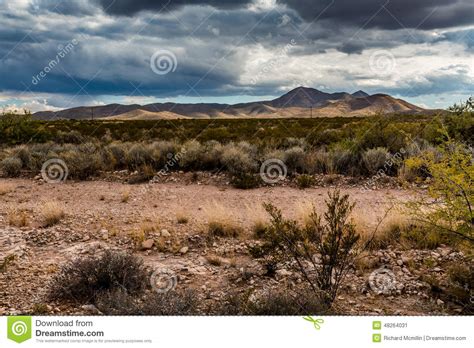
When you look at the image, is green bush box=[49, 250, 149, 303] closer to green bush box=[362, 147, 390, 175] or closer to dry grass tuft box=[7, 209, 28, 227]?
dry grass tuft box=[7, 209, 28, 227]

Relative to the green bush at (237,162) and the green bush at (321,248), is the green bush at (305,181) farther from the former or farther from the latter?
the green bush at (321,248)

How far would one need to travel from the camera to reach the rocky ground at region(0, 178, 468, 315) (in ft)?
15.8

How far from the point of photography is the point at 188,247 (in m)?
6.47

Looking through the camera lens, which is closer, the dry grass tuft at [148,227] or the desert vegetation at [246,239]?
the desert vegetation at [246,239]

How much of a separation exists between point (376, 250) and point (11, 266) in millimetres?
5095

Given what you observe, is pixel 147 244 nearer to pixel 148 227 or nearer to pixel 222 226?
pixel 148 227

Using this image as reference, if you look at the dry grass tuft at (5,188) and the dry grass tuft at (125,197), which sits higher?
the dry grass tuft at (5,188)

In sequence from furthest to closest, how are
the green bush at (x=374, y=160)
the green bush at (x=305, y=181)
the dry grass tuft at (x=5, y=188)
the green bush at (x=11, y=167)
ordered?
the green bush at (x=11, y=167) → the green bush at (x=374, y=160) → the green bush at (x=305, y=181) → the dry grass tuft at (x=5, y=188)

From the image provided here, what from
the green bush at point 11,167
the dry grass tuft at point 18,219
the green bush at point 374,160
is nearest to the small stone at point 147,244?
the dry grass tuft at point 18,219

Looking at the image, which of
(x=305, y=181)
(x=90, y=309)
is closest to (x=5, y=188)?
(x=90, y=309)

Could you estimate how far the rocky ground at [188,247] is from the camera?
4828mm

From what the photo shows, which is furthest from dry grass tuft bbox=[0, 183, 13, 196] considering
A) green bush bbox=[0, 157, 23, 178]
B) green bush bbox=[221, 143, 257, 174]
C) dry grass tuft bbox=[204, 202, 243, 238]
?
dry grass tuft bbox=[204, 202, 243, 238]

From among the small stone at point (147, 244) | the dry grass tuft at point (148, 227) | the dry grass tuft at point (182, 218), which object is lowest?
the small stone at point (147, 244)
